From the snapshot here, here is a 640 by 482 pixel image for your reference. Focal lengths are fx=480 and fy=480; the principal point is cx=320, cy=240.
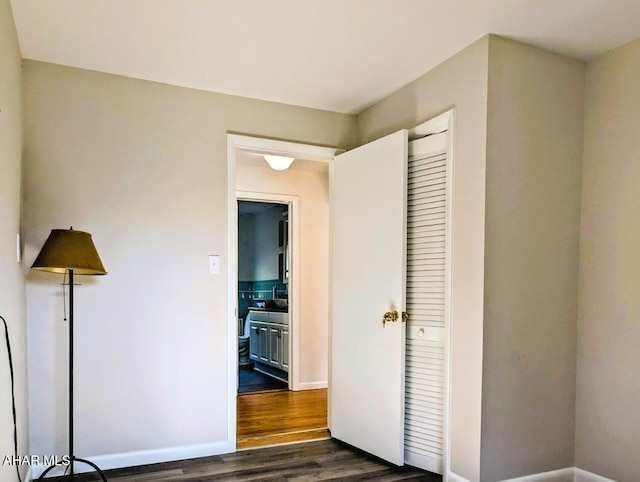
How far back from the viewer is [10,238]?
2.17 metres

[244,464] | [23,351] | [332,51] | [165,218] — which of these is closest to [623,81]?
[332,51]

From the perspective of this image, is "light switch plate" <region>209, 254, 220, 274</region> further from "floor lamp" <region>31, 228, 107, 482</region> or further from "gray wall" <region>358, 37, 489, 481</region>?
"gray wall" <region>358, 37, 489, 481</region>

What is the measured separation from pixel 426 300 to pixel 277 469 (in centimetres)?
140

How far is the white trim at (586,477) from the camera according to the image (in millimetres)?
2593

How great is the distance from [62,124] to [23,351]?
52.6 inches

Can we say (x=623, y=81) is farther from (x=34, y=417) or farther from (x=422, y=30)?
(x=34, y=417)

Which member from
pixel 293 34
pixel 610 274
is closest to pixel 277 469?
pixel 610 274

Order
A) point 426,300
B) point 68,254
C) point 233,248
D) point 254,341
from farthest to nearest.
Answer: point 254,341, point 233,248, point 426,300, point 68,254

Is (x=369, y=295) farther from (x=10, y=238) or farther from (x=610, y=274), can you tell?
(x=10, y=238)

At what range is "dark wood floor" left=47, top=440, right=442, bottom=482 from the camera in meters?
2.82

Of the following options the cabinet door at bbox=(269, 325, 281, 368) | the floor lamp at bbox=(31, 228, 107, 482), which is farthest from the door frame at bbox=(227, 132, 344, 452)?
the cabinet door at bbox=(269, 325, 281, 368)

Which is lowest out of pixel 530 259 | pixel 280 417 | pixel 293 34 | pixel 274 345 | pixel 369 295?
pixel 280 417

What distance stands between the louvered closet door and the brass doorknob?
12 centimetres

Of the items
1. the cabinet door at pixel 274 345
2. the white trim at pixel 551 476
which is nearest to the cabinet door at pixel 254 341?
the cabinet door at pixel 274 345
